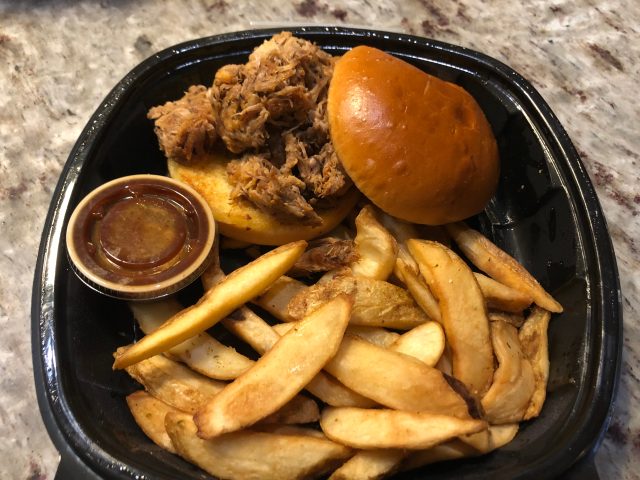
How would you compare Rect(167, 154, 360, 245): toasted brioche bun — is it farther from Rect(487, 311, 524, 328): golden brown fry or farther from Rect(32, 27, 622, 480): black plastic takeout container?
Rect(487, 311, 524, 328): golden brown fry

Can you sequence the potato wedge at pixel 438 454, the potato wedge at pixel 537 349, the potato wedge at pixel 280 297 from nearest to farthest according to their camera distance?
1. the potato wedge at pixel 438 454
2. the potato wedge at pixel 537 349
3. the potato wedge at pixel 280 297

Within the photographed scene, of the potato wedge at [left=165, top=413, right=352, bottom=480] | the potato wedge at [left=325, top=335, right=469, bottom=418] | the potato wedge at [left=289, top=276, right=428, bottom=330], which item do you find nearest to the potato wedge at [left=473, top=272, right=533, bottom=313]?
the potato wedge at [left=289, top=276, right=428, bottom=330]

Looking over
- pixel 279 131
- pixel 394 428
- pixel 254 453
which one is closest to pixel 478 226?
pixel 279 131

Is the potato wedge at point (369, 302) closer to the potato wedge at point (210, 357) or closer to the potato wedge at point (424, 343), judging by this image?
the potato wedge at point (424, 343)

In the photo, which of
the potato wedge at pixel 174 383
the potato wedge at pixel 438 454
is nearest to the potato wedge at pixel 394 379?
the potato wedge at pixel 438 454

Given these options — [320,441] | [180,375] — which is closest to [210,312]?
[180,375]

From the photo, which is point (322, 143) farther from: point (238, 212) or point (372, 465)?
point (372, 465)
